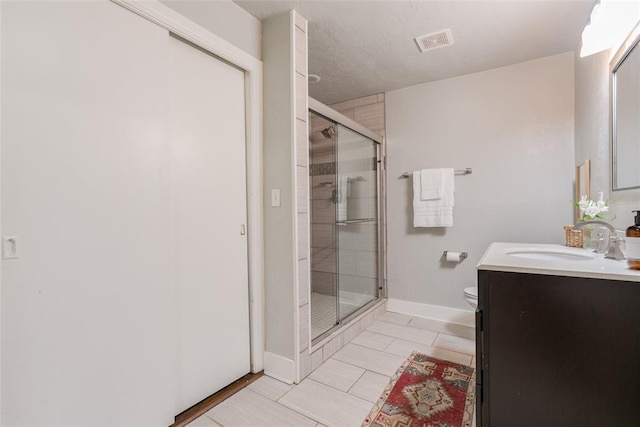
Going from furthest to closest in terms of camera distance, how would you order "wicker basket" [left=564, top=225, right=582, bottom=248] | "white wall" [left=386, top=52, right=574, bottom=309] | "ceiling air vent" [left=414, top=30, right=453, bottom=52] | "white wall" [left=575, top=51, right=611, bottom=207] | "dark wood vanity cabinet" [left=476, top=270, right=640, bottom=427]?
"white wall" [left=386, top=52, right=574, bottom=309] < "ceiling air vent" [left=414, top=30, right=453, bottom=52] < "wicker basket" [left=564, top=225, right=582, bottom=248] < "white wall" [left=575, top=51, right=611, bottom=207] < "dark wood vanity cabinet" [left=476, top=270, right=640, bottom=427]

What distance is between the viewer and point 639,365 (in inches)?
33.9

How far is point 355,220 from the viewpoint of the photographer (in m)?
2.77

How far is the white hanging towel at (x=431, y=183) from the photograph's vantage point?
2574 millimetres

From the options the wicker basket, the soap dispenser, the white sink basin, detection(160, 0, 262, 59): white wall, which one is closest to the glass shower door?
detection(160, 0, 262, 59): white wall

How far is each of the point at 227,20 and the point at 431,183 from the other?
2.01 m

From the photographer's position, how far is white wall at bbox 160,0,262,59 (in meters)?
1.40

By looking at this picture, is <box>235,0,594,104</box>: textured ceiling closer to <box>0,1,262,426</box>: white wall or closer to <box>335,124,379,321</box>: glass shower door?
<box>335,124,379,321</box>: glass shower door

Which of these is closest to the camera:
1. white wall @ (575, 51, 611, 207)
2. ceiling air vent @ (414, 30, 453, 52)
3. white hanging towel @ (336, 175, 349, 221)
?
white wall @ (575, 51, 611, 207)

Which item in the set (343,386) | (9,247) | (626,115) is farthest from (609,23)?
(9,247)

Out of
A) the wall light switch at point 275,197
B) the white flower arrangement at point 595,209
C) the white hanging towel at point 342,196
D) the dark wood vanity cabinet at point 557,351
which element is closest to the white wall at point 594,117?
the white flower arrangement at point 595,209

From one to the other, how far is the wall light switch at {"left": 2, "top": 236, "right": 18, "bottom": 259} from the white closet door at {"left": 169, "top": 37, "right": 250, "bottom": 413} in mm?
545

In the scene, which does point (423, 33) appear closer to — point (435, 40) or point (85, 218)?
point (435, 40)

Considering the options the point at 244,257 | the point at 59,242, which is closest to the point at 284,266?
the point at 244,257

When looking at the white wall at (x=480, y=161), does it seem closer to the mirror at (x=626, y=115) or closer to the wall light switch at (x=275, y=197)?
the mirror at (x=626, y=115)
